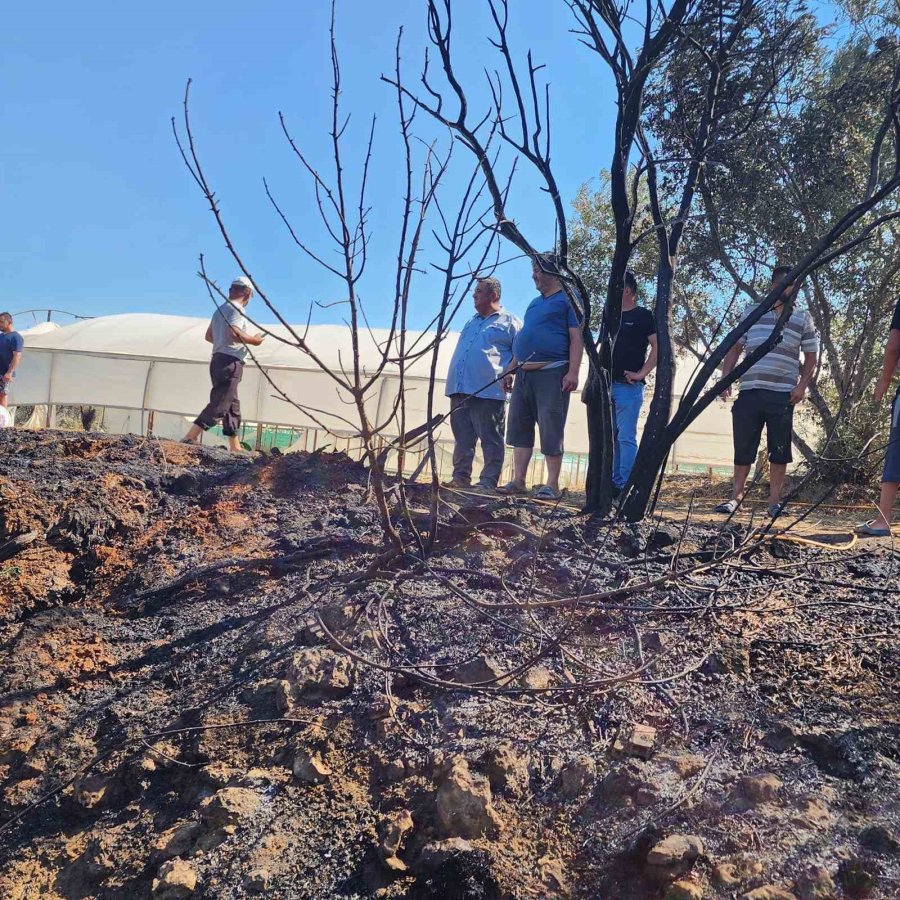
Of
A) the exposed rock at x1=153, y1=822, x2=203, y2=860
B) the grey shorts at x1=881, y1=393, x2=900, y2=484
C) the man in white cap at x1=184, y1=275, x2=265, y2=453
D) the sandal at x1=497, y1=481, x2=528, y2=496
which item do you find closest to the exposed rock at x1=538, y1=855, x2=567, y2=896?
the exposed rock at x1=153, y1=822, x2=203, y2=860

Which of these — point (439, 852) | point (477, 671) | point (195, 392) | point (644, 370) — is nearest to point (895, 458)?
point (644, 370)

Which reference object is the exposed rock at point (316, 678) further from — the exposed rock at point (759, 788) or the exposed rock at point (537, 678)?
the exposed rock at point (759, 788)

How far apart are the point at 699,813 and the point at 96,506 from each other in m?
2.95

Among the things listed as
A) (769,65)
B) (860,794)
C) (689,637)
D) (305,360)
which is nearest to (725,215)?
(769,65)

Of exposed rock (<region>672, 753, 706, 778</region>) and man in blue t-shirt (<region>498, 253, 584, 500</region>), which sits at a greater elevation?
man in blue t-shirt (<region>498, 253, 584, 500</region>)

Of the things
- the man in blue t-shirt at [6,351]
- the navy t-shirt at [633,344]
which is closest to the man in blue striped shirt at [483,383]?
the navy t-shirt at [633,344]

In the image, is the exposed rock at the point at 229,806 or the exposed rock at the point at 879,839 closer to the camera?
the exposed rock at the point at 879,839

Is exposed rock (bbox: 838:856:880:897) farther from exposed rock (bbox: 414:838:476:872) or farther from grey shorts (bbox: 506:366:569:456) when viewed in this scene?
grey shorts (bbox: 506:366:569:456)

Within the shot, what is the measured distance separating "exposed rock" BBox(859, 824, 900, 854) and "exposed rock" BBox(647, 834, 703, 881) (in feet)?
1.14

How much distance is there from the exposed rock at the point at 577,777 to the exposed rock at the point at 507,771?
93 millimetres

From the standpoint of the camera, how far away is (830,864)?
5.28 feet

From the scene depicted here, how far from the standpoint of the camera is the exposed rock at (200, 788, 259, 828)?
195cm

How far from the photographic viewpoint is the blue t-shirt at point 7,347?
26.2 ft

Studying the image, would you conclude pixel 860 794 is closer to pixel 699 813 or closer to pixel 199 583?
pixel 699 813
